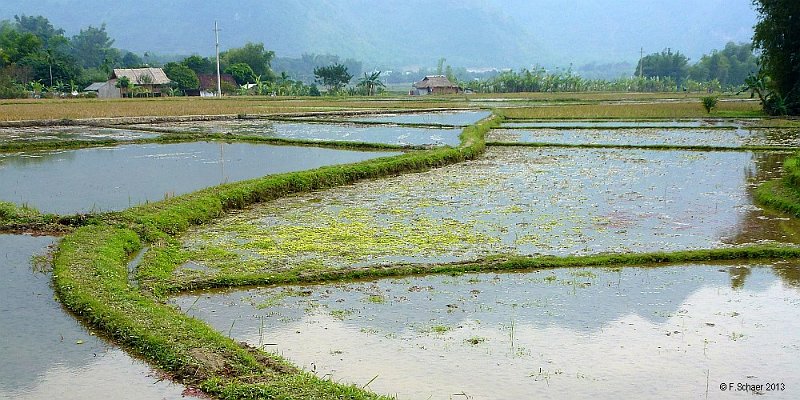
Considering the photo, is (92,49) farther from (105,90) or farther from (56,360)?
(56,360)

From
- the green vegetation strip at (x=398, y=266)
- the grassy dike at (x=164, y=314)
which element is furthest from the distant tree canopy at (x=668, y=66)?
the grassy dike at (x=164, y=314)

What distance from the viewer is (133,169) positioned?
12.9 meters

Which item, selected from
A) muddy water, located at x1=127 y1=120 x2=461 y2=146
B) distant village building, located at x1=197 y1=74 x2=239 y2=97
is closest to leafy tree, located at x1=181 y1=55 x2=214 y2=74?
distant village building, located at x1=197 y1=74 x2=239 y2=97

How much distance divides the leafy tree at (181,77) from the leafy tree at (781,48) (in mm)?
37932

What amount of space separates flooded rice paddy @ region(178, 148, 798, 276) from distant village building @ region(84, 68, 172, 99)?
40.3 m

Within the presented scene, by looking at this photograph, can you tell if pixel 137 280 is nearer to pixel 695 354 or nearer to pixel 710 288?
pixel 695 354

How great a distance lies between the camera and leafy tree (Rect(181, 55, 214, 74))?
199ft

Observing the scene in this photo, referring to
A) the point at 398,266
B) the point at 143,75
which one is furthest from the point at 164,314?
the point at 143,75

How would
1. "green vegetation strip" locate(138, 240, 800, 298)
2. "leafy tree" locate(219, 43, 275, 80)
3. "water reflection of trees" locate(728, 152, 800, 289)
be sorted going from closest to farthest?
"green vegetation strip" locate(138, 240, 800, 298) < "water reflection of trees" locate(728, 152, 800, 289) < "leafy tree" locate(219, 43, 275, 80)

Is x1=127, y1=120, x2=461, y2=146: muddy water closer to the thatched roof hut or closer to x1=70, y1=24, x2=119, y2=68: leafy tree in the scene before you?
the thatched roof hut

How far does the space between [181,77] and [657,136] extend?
40291mm

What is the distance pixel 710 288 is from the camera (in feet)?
21.2

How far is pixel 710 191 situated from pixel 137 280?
849cm

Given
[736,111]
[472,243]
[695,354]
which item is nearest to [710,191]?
[472,243]
